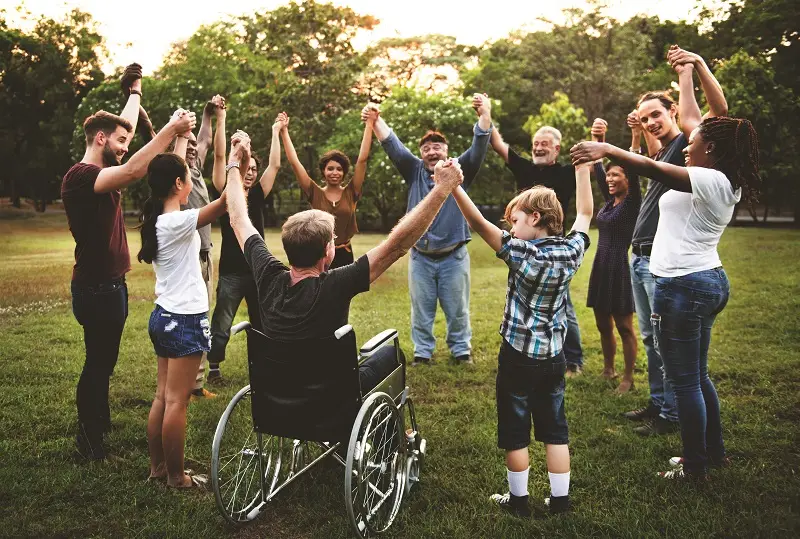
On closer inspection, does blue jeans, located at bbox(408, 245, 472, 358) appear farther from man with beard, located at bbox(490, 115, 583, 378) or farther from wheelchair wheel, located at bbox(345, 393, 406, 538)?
wheelchair wheel, located at bbox(345, 393, 406, 538)

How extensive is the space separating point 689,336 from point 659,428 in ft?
3.66

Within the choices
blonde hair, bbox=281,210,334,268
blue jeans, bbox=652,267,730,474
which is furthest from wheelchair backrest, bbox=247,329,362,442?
blue jeans, bbox=652,267,730,474

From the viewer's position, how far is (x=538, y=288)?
2.77m

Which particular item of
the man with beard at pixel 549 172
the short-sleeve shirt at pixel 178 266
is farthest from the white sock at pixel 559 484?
the man with beard at pixel 549 172

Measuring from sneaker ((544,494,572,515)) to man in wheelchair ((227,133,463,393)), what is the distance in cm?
138

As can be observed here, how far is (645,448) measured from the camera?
367 centimetres

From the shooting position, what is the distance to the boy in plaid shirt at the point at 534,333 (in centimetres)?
274

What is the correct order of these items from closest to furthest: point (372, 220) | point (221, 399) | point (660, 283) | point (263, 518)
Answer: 1. point (263, 518)
2. point (660, 283)
3. point (221, 399)
4. point (372, 220)

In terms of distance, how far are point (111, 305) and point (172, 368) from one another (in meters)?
0.76

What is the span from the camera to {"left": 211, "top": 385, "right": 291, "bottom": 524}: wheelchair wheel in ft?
8.80

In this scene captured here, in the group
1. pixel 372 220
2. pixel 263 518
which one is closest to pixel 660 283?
pixel 263 518

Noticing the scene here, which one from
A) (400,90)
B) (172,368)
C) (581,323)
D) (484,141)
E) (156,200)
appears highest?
(400,90)

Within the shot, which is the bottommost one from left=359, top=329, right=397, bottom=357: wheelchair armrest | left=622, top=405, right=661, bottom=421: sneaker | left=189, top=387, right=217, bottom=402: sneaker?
left=622, top=405, right=661, bottom=421: sneaker

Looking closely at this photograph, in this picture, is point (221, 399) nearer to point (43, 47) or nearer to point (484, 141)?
point (484, 141)
